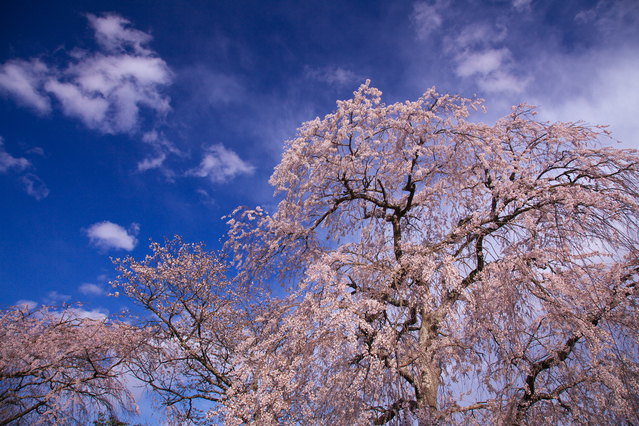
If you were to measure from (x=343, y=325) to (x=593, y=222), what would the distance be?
414 cm

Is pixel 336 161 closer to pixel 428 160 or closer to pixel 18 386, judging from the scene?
pixel 428 160

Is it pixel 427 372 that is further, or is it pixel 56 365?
pixel 56 365

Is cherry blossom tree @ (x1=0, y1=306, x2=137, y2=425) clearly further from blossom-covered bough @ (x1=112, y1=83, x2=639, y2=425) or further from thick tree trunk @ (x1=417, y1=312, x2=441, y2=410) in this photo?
thick tree trunk @ (x1=417, y1=312, x2=441, y2=410)

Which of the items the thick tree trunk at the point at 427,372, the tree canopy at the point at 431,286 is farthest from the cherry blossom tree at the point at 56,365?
the thick tree trunk at the point at 427,372

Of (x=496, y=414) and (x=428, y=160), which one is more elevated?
(x=428, y=160)

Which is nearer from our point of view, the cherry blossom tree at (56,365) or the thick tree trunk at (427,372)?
the thick tree trunk at (427,372)

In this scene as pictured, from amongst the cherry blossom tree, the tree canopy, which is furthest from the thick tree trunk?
the cherry blossom tree

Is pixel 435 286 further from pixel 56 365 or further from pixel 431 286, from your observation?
pixel 56 365

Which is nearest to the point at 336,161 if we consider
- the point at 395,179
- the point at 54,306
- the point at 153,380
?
the point at 395,179

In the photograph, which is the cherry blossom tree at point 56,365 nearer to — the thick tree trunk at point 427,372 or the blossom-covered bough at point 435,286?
the blossom-covered bough at point 435,286

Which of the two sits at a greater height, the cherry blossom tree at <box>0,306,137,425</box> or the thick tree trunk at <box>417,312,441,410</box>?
the cherry blossom tree at <box>0,306,137,425</box>

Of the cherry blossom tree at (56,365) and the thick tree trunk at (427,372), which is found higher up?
the cherry blossom tree at (56,365)

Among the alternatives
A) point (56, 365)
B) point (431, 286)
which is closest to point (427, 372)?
point (431, 286)

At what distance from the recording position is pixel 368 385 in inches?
179
